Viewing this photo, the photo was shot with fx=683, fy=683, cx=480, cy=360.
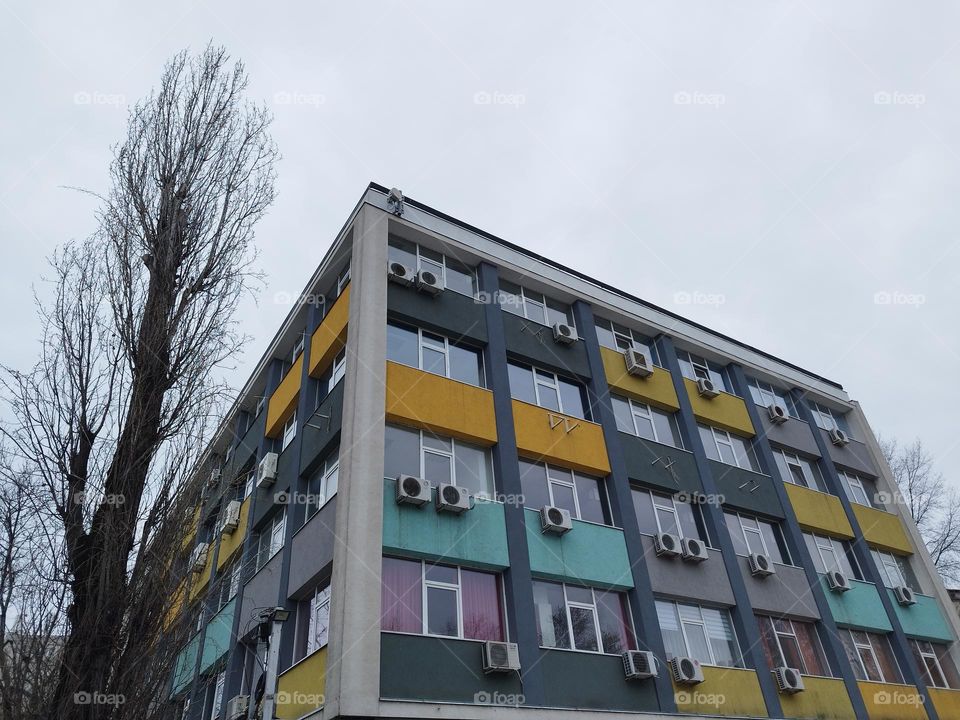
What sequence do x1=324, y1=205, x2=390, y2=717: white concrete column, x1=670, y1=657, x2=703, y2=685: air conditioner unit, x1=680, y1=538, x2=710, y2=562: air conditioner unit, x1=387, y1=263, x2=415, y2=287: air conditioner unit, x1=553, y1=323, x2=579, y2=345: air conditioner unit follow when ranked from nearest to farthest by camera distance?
x1=324, y1=205, x2=390, y2=717: white concrete column
x1=670, y1=657, x2=703, y2=685: air conditioner unit
x1=387, y1=263, x2=415, y2=287: air conditioner unit
x1=680, y1=538, x2=710, y2=562: air conditioner unit
x1=553, y1=323, x2=579, y2=345: air conditioner unit

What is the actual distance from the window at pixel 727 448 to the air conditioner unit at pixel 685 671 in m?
6.56

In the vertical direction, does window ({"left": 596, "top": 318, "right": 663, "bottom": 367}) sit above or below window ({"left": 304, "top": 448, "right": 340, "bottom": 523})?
above

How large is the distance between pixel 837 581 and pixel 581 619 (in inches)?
340

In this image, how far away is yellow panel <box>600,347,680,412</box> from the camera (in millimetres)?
17359

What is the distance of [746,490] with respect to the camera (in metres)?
17.8

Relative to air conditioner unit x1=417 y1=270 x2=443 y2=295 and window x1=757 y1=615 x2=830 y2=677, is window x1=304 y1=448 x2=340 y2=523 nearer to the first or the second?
air conditioner unit x1=417 y1=270 x2=443 y2=295

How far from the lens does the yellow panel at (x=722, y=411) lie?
18891 millimetres

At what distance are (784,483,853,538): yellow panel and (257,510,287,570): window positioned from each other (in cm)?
1343

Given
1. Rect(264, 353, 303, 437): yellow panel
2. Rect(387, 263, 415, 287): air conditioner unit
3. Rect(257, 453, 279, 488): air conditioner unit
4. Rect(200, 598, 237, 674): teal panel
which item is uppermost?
Rect(387, 263, 415, 287): air conditioner unit

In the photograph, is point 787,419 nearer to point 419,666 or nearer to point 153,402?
point 419,666

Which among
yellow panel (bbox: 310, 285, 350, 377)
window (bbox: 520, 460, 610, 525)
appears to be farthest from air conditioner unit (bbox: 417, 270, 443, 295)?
window (bbox: 520, 460, 610, 525)

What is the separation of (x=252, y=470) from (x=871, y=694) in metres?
15.8

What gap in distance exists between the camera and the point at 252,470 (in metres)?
17.4

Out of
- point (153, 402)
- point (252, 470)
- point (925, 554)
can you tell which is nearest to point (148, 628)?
point (153, 402)
